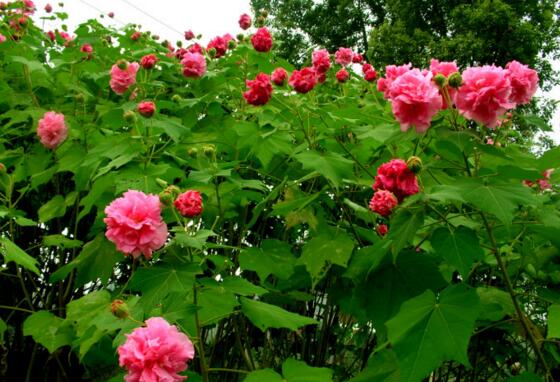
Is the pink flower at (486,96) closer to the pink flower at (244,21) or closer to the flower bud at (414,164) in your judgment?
the flower bud at (414,164)

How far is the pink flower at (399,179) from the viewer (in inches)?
50.0

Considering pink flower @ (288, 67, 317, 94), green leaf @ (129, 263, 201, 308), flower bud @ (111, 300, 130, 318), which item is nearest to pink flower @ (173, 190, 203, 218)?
green leaf @ (129, 263, 201, 308)

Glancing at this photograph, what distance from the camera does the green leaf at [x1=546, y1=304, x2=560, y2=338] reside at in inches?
44.7

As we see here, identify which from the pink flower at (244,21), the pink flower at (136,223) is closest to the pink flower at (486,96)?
the pink flower at (136,223)

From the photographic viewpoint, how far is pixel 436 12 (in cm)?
1627

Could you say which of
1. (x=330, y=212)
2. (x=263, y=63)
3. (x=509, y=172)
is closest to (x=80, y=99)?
(x=263, y=63)

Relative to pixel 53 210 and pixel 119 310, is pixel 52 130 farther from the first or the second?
pixel 119 310

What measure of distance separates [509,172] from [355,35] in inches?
719

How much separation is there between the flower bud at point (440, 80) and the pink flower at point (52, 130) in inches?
62.2

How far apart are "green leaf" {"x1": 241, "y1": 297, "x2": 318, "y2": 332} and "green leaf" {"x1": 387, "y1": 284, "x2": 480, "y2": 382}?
0.27 metres

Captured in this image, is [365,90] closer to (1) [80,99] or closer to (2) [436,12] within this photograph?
(1) [80,99]

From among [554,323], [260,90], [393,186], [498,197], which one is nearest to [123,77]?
[260,90]

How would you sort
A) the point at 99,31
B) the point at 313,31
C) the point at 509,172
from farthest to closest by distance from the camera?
1. the point at 313,31
2. the point at 99,31
3. the point at 509,172

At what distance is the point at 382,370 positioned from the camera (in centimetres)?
132
